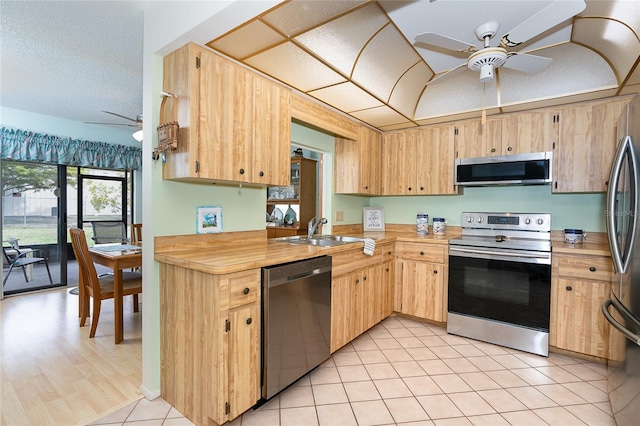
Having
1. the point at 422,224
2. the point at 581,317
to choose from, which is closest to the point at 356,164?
the point at 422,224

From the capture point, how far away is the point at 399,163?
148 inches

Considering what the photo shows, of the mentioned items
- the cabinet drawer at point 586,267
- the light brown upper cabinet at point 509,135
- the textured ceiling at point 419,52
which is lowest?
the cabinet drawer at point 586,267

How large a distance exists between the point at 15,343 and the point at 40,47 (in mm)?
2546

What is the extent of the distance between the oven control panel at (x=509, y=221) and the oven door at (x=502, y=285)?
23.5 inches

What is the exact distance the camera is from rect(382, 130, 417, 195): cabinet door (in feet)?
12.0

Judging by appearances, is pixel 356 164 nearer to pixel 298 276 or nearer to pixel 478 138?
pixel 478 138

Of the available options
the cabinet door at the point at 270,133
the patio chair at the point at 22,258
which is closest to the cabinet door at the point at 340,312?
the cabinet door at the point at 270,133

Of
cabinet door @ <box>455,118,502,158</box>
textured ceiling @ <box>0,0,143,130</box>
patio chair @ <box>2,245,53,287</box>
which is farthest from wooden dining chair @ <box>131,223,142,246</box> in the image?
cabinet door @ <box>455,118,502,158</box>

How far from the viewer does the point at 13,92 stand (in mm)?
3514

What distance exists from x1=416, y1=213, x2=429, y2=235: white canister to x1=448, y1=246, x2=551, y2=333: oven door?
26.5 inches

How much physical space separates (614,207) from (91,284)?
4242 mm

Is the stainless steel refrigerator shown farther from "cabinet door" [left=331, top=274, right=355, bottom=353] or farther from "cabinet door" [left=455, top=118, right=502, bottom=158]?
"cabinet door" [left=331, top=274, right=355, bottom=353]

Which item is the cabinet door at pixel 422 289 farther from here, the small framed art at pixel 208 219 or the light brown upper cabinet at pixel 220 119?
the small framed art at pixel 208 219

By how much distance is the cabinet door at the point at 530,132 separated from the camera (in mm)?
2869
